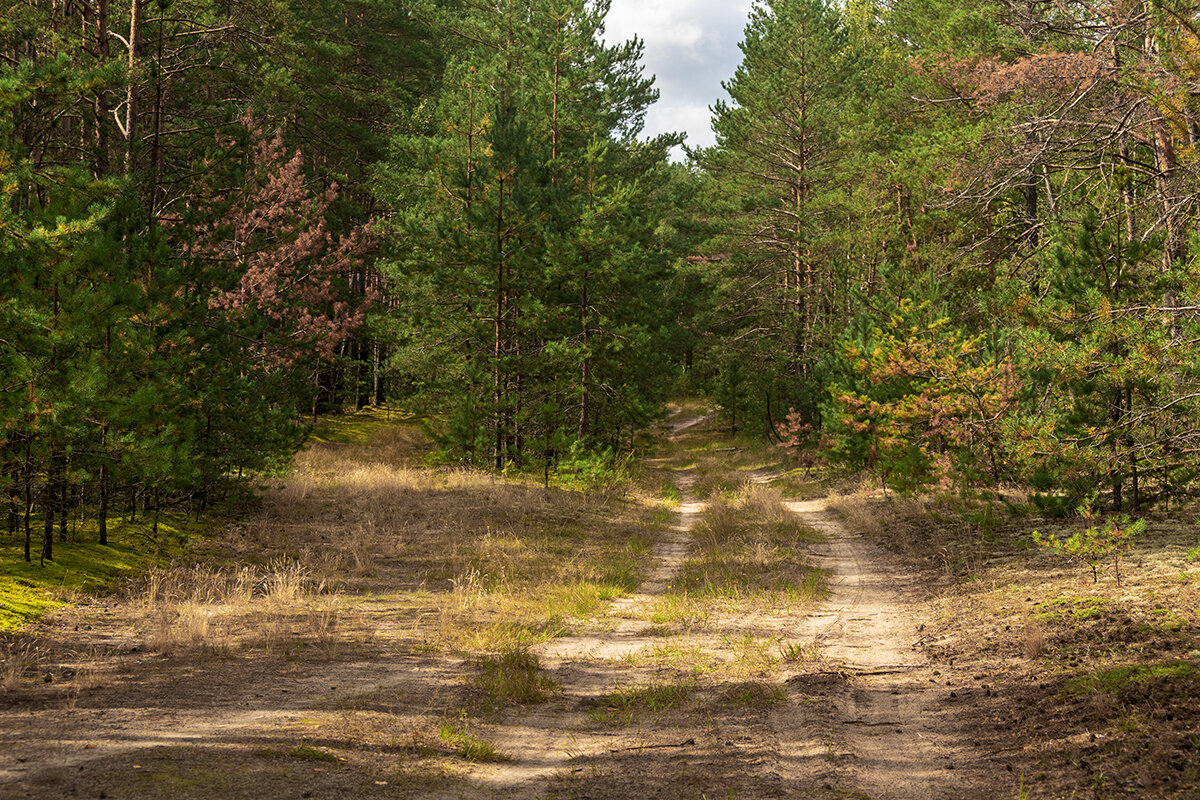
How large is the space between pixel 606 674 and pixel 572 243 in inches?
539

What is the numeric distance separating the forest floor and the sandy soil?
26mm

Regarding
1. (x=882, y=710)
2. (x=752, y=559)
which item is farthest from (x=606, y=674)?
(x=752, y=559)

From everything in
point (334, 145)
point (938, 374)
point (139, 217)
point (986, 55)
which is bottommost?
point (938, 374)

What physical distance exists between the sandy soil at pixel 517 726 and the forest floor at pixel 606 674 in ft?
0.09

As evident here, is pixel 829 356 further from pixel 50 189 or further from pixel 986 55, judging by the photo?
pixel 50 189

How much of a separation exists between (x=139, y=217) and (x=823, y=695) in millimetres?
10400

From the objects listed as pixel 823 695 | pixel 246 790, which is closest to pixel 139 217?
pixel 246 790

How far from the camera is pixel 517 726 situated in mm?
5820

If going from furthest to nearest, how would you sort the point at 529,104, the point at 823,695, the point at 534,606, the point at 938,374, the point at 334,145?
the point at 334,145, the point at 529,104, the point at 938,374, the point at 534,606, the point at 823,695

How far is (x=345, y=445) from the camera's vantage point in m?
24.4

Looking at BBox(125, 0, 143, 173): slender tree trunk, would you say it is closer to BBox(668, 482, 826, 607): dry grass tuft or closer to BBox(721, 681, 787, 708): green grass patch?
BBox(668, 482, 826, 607): dry grass tuft

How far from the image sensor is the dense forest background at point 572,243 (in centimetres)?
852

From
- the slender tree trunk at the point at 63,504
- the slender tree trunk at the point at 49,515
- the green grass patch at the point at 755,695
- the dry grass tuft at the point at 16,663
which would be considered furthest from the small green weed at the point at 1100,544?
the slender tree trunk at the point at 63,504

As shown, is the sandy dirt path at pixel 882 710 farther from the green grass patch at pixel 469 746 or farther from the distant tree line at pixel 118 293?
the distant tree line at pixel 118 293
